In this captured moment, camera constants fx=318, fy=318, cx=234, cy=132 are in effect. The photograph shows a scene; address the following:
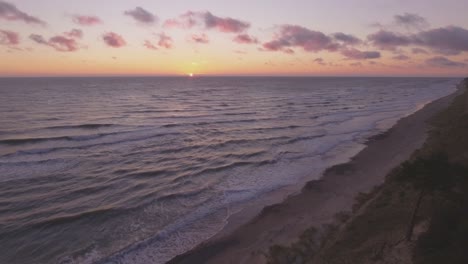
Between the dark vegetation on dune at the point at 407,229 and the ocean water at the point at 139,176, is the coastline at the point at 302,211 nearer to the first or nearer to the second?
the dark vegetation on dune at the point at 407,229

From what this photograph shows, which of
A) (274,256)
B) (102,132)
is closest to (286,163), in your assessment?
(274,256)

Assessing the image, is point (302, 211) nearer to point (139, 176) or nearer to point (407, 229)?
point (407, 229)

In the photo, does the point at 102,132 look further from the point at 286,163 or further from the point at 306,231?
the point at 306,231

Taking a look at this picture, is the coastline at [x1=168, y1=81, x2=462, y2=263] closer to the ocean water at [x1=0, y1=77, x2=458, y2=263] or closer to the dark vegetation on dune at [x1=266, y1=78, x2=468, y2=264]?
the dark vegetation on dune at [x1=266, y1=78, x2=468, y2=264]

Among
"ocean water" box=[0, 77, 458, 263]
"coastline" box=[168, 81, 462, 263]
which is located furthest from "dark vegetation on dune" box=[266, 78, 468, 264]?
"ocean water" box=[0, 77, 458, 263]

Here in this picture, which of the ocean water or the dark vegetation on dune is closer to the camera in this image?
the dark vegetation on dune

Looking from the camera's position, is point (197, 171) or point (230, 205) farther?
point (197, 171)
